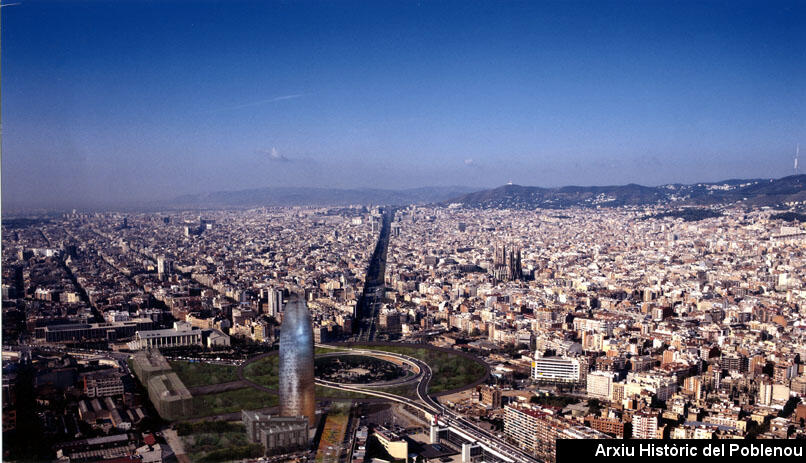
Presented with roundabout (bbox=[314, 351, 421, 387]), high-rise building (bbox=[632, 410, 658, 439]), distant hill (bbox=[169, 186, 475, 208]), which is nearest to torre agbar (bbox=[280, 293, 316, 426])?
roundabout (bbox=[314, 351, 421, 387])

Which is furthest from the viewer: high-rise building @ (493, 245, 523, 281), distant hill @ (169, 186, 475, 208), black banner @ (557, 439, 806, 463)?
high-rise building @ (493, 245, 523, 281)

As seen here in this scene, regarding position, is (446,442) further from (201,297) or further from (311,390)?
(201,297)

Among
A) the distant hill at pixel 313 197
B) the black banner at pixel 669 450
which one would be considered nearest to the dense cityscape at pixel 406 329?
the distant hill at pixel 313 197

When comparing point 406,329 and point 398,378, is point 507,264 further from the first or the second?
point 398,378

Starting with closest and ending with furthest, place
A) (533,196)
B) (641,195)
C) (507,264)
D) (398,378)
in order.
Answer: (398,378) < (641,195) < (533,196) < (507,264)

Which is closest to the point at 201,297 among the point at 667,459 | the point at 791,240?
the point at 667,459

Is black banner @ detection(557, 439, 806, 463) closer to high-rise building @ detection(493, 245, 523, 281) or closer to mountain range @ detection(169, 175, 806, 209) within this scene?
mountain range @ detection(169, 175, 806, 209)

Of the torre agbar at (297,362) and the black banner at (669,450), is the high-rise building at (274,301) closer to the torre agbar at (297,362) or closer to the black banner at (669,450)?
the torre agbar at (297,362)

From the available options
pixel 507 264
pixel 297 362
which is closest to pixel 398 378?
pixel 297 362
